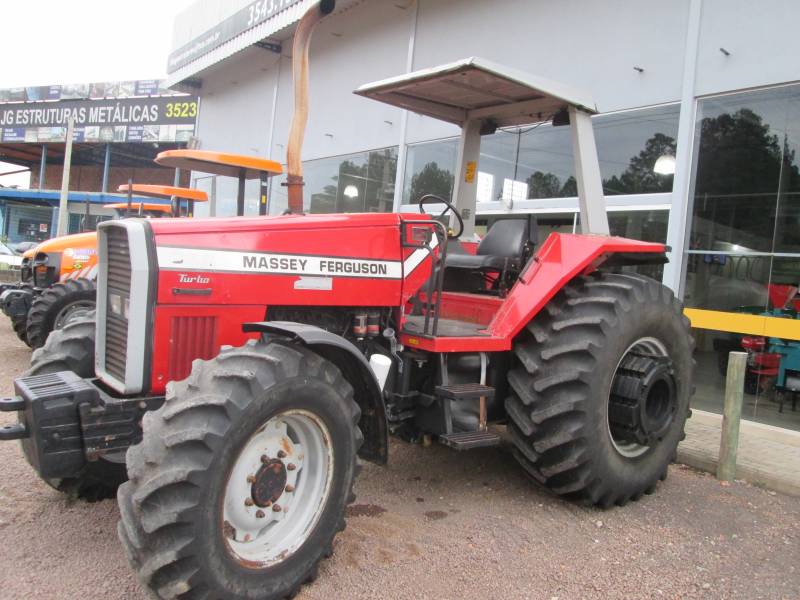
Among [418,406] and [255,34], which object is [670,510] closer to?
[418,406]

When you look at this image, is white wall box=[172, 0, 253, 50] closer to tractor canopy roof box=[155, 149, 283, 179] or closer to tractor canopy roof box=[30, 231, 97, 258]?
tractor canopy roof box=[30, 231, 97, 258]

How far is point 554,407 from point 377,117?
311 inches

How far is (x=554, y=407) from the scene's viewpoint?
11.2 ft

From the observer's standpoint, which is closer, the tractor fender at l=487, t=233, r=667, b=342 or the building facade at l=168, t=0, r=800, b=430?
the tractor fender at l=487, t=233, r=667, b=342

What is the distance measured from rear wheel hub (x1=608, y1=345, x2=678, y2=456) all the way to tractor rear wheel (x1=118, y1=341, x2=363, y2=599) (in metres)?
1.78

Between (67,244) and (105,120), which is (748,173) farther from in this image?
(105,120)

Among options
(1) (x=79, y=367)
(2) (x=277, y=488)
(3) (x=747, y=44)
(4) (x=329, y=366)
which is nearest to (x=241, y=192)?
(1) (x=79, y=367)

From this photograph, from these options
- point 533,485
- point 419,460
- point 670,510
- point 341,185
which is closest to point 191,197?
point 341,185

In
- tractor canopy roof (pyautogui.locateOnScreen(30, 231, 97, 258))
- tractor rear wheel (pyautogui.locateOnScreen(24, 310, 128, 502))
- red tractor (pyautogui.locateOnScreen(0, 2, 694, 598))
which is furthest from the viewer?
tractor canopy roof (pyautogui.locateOnScreen(30, 231, 97, 258))

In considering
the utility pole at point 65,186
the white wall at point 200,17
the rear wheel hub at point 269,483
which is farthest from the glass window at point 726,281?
the utility pole at point 65,186

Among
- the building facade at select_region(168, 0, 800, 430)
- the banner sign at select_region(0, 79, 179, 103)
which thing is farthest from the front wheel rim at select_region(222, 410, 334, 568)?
the banner sign at select_region(0, 79, 179, 103)

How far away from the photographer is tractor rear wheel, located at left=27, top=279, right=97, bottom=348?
6719mm

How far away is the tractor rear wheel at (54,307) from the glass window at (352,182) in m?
3.48

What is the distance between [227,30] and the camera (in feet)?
43.2
